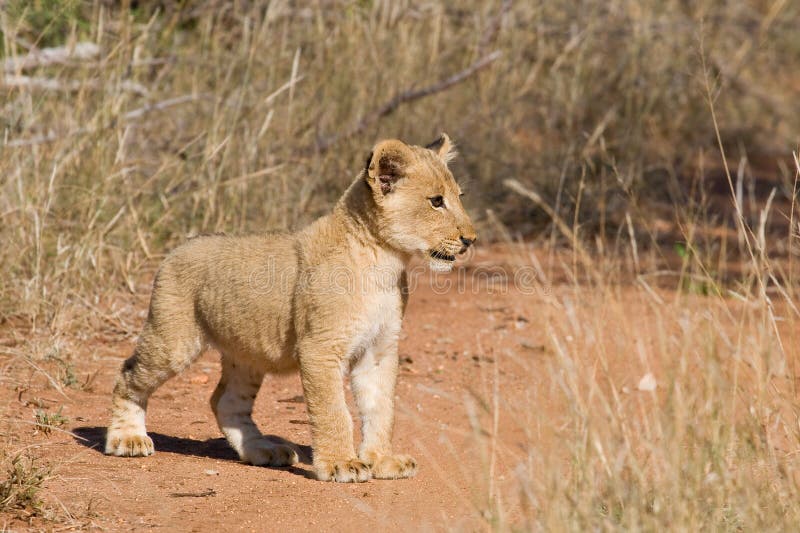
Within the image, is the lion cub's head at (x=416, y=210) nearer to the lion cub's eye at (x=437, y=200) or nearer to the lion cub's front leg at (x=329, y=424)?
the lion cub's eye at (x=437, y=200)

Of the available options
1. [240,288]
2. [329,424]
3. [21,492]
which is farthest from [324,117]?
[21,492]

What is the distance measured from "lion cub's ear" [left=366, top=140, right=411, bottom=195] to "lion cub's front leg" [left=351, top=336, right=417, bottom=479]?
2.46 ft

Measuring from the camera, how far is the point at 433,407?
21.6 feet

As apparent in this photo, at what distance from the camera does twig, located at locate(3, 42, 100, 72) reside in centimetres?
806

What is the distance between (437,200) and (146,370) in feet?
5.54

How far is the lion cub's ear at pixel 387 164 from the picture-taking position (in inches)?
204

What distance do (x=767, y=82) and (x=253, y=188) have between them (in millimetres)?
9417

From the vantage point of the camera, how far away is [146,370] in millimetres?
5453

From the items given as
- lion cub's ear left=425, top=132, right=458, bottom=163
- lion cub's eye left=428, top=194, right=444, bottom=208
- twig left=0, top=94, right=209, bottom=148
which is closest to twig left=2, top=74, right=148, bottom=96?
twig left=0, top=94, right=209, bottom=148

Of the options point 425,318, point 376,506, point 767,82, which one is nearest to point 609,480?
point 376,506

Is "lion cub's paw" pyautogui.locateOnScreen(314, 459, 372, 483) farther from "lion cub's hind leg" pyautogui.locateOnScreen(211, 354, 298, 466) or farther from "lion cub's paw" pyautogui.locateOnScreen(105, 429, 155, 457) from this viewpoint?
"lion cub's paw" pyautogui.locateOnScreen(105, 429, 155, 457)

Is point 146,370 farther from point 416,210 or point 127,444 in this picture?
point 416,210

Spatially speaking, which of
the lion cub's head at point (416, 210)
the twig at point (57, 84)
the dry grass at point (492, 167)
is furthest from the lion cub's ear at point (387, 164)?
the twig at point (57, 84)

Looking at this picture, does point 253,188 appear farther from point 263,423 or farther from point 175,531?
point 175,531
